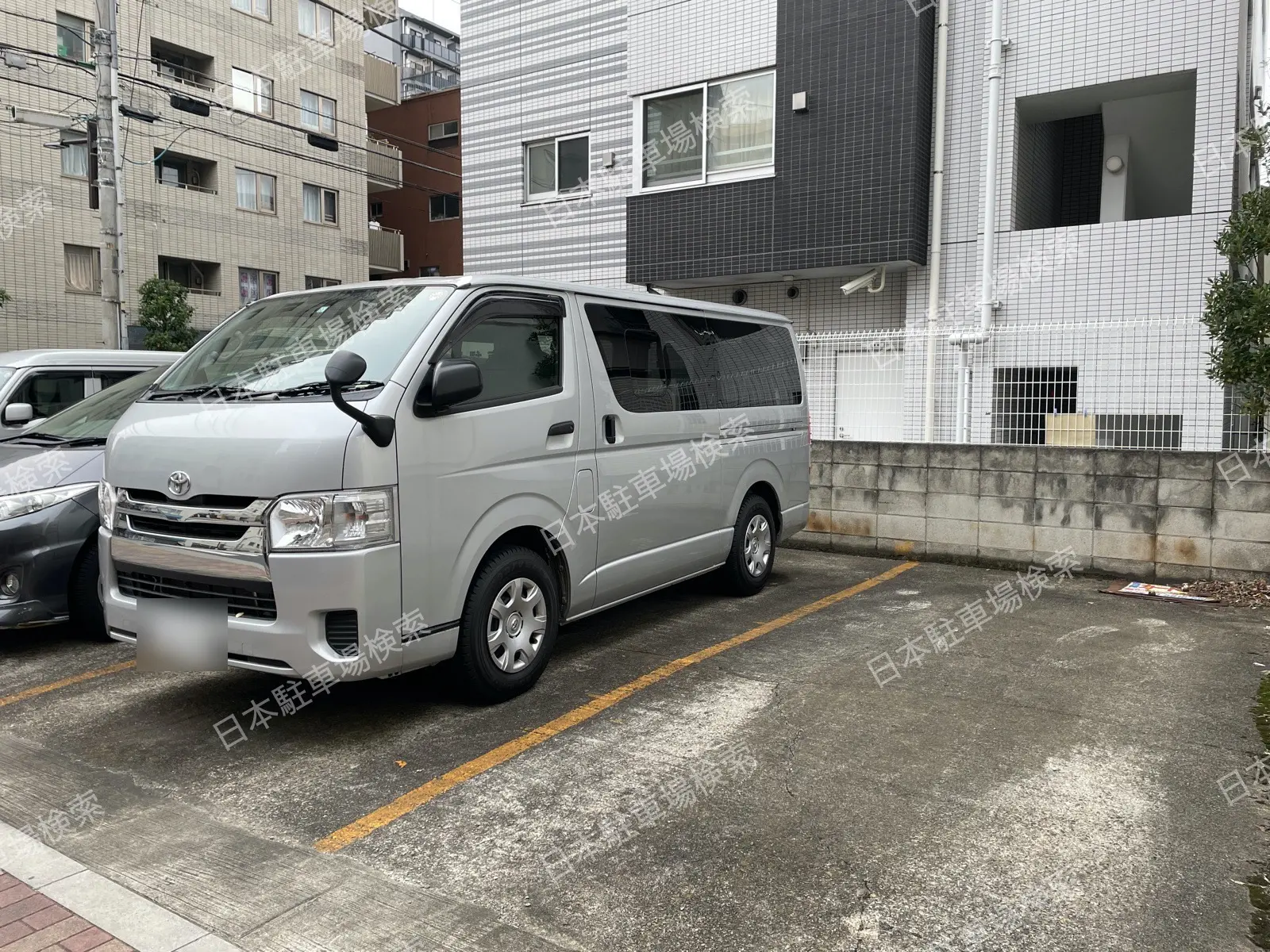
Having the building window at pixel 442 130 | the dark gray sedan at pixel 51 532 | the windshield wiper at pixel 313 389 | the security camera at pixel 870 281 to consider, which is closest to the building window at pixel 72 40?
the building window at pixel 442 130

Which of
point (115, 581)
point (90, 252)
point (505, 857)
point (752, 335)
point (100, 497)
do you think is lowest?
point (505, 857)

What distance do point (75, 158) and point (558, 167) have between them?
47.3 ft

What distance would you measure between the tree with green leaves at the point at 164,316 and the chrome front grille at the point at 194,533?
16.6m

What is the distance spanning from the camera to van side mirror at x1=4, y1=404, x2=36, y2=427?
20.7ft

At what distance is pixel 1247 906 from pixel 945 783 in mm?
1060

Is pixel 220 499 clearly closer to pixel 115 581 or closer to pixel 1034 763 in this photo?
pixel 115 581

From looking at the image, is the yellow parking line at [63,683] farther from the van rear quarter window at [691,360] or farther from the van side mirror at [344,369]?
the van rear quarter window at [691,360]

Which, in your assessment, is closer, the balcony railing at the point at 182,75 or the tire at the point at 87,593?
the tire at the point at 87,593

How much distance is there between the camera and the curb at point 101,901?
2635mm

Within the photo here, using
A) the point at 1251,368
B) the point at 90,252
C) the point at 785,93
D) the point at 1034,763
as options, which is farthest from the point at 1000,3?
the point at 90,252

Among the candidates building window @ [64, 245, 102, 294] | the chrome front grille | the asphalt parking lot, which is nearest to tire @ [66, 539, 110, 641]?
the asphalt parking lot

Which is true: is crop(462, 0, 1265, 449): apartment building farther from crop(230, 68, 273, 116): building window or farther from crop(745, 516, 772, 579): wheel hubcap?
crop(230, 68, 273, 116): building window

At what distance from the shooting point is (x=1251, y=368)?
6348 millimetres

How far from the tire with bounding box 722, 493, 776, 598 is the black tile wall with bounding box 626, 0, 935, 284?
14.4 feet
